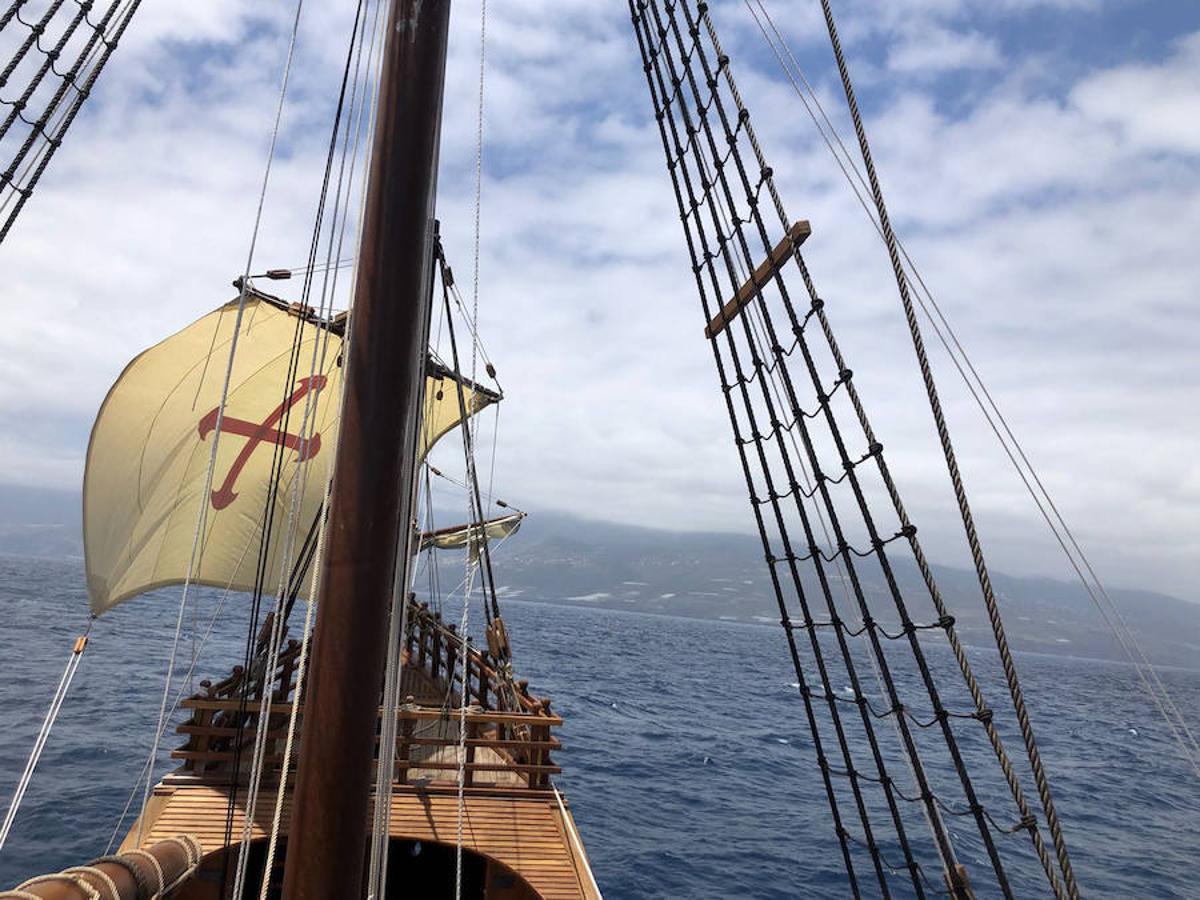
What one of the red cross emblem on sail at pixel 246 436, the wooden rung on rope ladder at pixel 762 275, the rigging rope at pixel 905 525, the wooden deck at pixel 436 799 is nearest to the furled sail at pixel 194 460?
the red cross emblem on sail at pixel 246 436

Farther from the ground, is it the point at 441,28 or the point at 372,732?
the point at 441,28

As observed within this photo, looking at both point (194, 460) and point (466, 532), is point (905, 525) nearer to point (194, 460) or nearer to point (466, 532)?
point (194, 460)

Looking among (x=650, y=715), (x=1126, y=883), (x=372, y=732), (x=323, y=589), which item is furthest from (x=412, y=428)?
(x=650, y=715)

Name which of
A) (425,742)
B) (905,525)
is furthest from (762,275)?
(425,742)

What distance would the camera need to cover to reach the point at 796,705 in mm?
40750

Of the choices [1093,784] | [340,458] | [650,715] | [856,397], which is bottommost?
[1093,784]

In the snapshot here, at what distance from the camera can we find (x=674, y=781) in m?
19.9

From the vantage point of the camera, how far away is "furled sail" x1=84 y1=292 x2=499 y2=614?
1349 centimetres

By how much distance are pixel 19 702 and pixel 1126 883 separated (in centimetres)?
2867

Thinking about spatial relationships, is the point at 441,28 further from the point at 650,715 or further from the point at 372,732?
the point at 650,715

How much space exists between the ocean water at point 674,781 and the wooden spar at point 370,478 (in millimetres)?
10264

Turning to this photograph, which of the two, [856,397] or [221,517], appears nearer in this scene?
[856,397]

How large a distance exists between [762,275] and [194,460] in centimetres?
1244

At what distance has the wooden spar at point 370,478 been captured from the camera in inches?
129
